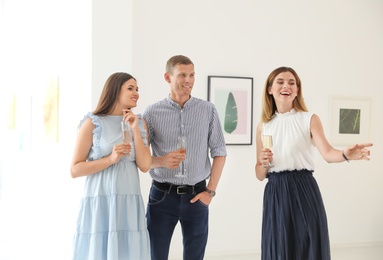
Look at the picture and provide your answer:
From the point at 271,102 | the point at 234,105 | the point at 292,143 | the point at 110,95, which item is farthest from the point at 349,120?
the point at 110,95

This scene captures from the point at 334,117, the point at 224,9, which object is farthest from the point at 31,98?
A: the point at 334,117

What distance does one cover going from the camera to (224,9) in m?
5.89

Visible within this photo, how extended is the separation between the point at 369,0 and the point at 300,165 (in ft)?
14.9

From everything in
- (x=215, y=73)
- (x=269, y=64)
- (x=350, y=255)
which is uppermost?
(x=269, y=64)

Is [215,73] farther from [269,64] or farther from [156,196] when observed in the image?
[156,196]

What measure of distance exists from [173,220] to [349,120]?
4157mm

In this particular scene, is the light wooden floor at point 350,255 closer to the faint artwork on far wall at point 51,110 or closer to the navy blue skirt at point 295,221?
the faint artwork on far wall at point 51,110

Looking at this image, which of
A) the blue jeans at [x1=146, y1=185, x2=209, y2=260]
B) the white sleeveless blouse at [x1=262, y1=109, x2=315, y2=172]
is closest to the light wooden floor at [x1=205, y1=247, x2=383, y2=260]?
the blue jeans at [x1=146, y1=185, x2=209, y2=260]

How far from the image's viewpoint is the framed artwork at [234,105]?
5.85m

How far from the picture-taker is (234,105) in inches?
234

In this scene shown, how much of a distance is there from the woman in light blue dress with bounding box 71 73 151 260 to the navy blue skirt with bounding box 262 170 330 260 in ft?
2.55

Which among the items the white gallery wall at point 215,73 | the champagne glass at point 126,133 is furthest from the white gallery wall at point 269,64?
the champagne glass at point 126,133

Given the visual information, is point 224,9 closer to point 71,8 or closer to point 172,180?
point 71,8

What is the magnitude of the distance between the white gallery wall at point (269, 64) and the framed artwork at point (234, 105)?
0.29ft
